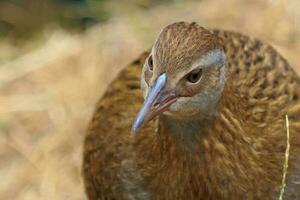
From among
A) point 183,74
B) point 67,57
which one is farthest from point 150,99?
point 67,57

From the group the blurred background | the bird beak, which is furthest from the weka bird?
the blurred background

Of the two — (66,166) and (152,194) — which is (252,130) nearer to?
(152,194)

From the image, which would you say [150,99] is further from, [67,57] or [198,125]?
[67,57]

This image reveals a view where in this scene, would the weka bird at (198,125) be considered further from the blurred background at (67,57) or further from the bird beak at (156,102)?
the blurred background at (67,57)

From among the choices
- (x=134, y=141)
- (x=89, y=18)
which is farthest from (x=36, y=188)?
(x=134, y=141)

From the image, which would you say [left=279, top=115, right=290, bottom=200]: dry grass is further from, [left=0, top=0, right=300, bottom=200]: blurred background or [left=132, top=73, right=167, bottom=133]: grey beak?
[left=0, top=0, right=300, bottom=200]: blurred background

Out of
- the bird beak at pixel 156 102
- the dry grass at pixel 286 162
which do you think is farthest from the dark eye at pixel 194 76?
the dry grass at pixel 286 162
